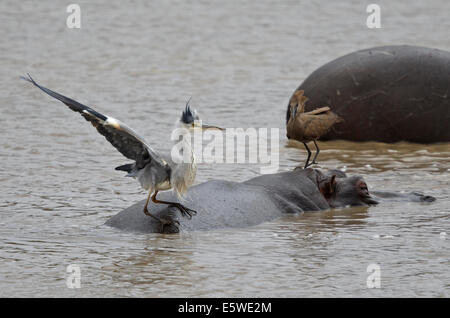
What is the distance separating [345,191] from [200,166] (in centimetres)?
227

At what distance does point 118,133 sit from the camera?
7379 mm

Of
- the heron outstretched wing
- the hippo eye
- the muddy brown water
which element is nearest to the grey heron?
the heron outstretched wing

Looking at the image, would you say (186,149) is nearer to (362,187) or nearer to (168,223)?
(168,223)

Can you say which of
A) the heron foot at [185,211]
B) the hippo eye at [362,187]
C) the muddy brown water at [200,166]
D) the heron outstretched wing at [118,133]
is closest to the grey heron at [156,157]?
the heron outstretched wing at [118,133]

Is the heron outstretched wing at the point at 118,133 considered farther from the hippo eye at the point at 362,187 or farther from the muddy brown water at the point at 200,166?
the hippo eye at the point at 362,187

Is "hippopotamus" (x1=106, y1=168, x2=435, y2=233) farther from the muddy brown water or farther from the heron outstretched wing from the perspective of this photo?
the heron outstretched wing

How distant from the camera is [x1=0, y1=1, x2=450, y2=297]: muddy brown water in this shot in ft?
23.4

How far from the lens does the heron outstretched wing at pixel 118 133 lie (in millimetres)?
7176

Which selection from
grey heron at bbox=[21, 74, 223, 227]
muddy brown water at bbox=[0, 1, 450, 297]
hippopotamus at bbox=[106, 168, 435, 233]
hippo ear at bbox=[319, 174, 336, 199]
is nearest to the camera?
muddy brown water at bbox=[0, 1, 450, 297]

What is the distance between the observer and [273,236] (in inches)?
320

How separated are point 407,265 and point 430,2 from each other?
690 inches

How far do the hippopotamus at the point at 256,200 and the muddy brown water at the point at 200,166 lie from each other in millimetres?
110

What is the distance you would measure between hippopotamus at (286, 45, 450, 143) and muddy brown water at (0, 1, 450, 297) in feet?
0.74
